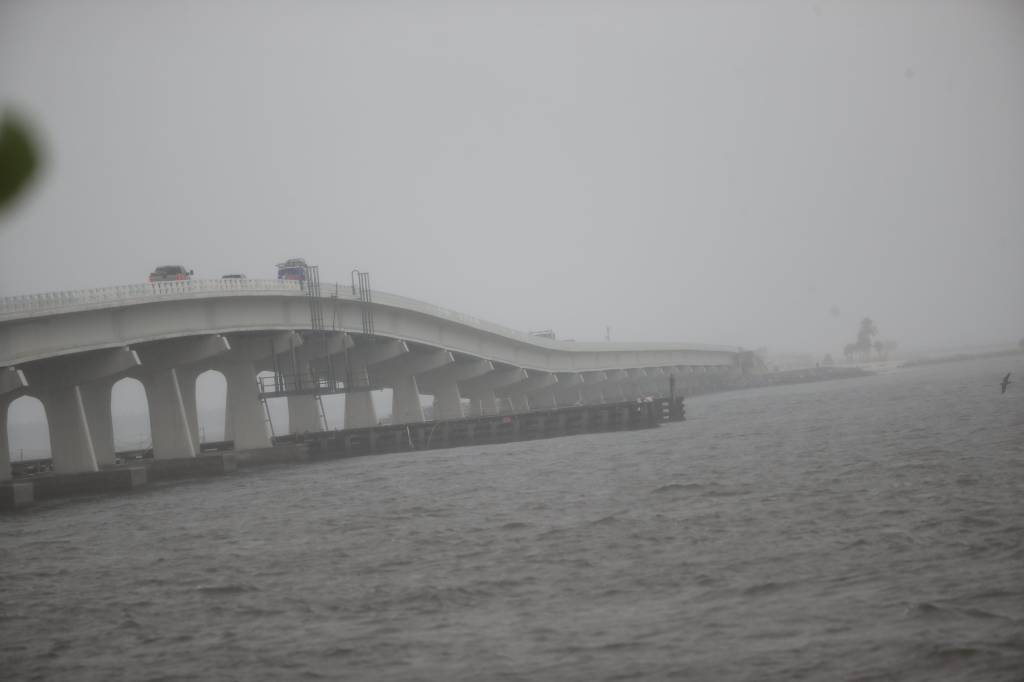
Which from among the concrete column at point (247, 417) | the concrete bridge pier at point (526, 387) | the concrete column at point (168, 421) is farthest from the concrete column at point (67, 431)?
the concrete bridge pier at point (526, 387)

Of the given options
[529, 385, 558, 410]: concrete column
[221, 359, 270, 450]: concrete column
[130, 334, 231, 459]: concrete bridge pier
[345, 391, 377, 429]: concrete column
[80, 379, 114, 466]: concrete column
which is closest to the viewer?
[130, 334, 231, 459]: concrete bridge pier

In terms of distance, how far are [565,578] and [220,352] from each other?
46.4 metres

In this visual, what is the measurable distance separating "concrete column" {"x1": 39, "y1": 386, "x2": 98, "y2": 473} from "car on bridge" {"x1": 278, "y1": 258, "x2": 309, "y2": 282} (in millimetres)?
20577

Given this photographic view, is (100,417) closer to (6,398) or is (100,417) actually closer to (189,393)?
(189,393)

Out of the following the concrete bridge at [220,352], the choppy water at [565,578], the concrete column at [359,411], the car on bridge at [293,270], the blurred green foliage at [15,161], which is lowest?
the choppy water at [565,578]

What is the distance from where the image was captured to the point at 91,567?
2792 centimetres

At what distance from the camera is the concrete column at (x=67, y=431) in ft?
187

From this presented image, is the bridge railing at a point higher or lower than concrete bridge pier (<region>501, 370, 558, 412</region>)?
higher

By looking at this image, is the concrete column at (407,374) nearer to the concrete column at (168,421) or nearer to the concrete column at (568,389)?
the concrete column at (168,421)

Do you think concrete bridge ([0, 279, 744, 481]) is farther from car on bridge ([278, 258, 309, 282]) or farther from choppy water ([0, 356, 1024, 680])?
choppy water ([0, 356, 1024, 680])

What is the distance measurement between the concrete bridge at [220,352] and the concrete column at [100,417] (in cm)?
7

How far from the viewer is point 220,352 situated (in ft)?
204

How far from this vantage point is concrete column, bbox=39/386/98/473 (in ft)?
187

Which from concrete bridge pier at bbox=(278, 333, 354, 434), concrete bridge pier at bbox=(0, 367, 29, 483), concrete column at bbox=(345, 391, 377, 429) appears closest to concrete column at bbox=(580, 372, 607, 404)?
concrete column at bbox=(345, 391, 377, 429)
